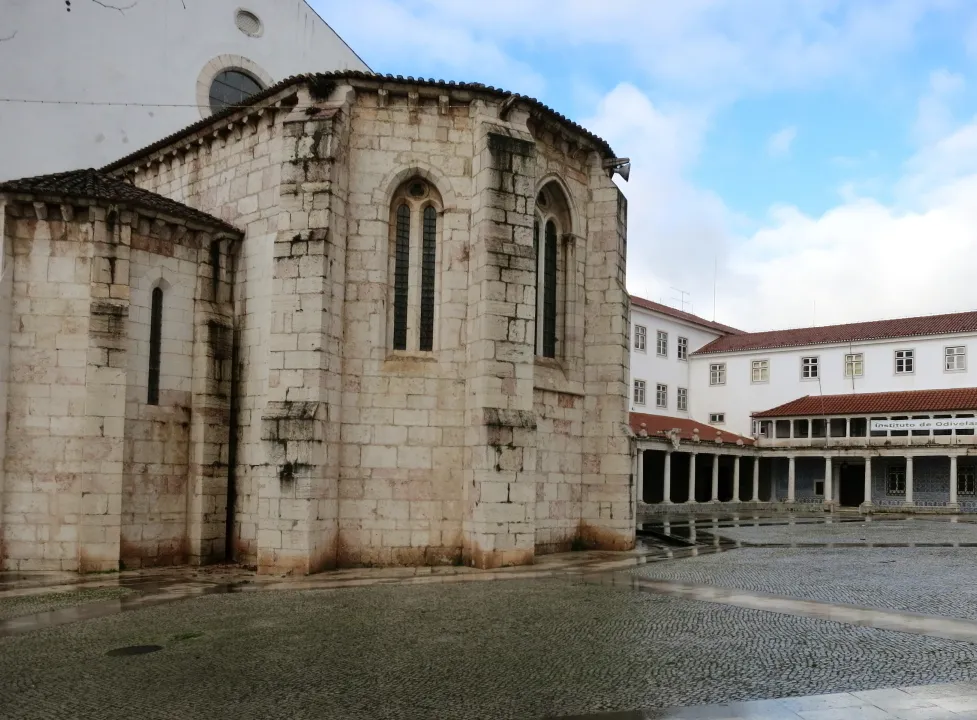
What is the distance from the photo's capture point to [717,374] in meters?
54.2

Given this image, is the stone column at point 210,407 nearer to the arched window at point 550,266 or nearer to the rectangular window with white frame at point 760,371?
the arched window at point 550,266

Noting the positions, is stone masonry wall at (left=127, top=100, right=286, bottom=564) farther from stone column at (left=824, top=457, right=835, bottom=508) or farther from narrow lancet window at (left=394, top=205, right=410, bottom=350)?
stone column at (left=824, top=457, right=835, bottom=508)

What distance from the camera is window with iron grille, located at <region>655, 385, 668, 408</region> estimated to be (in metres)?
52.2

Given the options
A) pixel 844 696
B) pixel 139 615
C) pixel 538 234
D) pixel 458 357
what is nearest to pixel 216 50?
pixel 538 234

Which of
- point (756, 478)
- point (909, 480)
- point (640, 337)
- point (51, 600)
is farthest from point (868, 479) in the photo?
point (51, 600)

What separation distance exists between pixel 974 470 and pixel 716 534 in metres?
27.8

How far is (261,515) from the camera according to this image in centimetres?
1353

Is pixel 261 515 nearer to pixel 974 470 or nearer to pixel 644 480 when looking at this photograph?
pixel 644 480

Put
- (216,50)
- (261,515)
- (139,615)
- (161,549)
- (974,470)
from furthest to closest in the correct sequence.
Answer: (974,470) < (216,50) < (161,549) < (261,515) < (139,615)

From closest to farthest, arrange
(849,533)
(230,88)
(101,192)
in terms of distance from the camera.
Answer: (101,192) < (230,88) < (849,533)

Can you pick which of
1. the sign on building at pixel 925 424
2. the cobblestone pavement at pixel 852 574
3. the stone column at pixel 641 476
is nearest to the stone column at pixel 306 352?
the cobblestone pavement at pixel 852 574

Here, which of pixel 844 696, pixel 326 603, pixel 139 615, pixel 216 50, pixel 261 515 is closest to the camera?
pixel 844 696

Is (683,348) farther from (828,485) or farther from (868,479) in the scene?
(868,479)

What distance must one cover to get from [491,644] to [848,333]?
4710 centimetres
